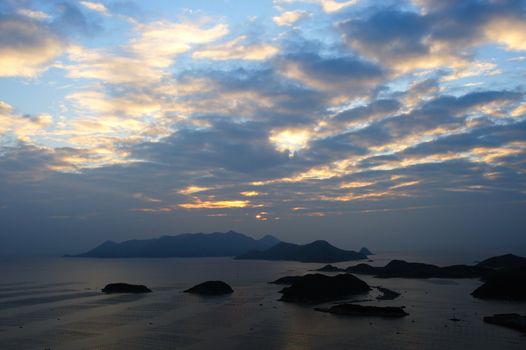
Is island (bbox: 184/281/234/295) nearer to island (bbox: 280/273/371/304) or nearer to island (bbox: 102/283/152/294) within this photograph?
island (bbox: 102/283/152/294)

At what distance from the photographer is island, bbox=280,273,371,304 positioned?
89625 millimetres

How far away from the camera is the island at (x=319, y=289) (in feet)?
294

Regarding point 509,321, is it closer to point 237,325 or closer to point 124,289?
point 237,325

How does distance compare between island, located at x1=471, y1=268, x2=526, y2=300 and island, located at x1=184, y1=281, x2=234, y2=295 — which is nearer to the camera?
island, located at x1=471, y1=268, x2=526, y2=300

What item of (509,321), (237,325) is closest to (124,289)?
(237,325)

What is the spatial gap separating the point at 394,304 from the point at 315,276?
2019 cm

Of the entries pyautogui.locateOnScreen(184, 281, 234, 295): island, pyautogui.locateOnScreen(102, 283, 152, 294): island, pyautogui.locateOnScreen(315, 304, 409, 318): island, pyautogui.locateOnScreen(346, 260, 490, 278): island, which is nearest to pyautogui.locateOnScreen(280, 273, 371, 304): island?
pyautogui.locateOnScreen(315, 304, 409, 318): island

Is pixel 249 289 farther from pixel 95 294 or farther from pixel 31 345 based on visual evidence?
pixel 31 345

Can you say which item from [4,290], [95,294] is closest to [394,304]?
[95,294]

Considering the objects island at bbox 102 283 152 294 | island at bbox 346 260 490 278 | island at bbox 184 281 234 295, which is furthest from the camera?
island at bbox 346 260 490 278

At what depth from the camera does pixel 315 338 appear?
175 feet

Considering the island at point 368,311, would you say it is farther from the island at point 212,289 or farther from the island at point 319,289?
the island at point 212,289

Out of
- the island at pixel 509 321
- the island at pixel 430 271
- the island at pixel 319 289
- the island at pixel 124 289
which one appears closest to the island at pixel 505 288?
the island at pixel 319 289

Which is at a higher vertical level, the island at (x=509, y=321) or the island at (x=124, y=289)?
the island at (x=509, y=321)
